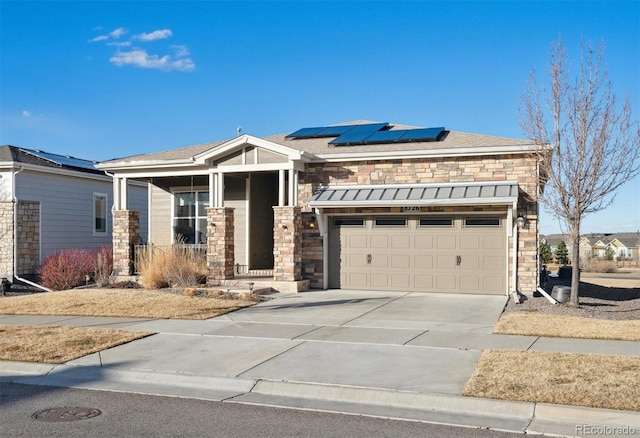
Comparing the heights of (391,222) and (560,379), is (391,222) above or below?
above

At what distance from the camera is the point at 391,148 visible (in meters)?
17.9

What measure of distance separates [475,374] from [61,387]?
5377 millimetres

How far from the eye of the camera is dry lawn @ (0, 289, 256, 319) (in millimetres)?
13742

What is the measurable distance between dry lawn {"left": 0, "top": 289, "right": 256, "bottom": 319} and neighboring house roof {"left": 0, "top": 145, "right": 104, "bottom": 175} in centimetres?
712

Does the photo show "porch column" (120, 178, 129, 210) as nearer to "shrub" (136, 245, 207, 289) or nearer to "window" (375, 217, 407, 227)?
"shrub" (136, 245, 207, 289)

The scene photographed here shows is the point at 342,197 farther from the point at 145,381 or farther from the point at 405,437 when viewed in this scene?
the point at 405,437

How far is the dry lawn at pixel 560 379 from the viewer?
6801mm

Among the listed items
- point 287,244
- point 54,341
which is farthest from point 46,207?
point 54,341

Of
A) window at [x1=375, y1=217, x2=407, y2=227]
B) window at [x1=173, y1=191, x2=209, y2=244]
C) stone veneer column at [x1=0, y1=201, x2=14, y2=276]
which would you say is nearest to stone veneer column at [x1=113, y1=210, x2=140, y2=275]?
window at [x1=173, y1=191, x2=209, y2=244]

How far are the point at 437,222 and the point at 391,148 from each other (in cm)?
253

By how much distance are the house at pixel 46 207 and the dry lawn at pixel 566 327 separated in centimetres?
1657

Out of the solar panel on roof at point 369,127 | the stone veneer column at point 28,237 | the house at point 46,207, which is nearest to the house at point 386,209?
the solar panel on roof at point 369,127

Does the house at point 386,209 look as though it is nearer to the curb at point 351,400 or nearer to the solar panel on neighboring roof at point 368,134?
the solar panel on neighboring roof at point 368,134

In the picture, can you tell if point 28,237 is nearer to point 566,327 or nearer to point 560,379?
point 566,327
